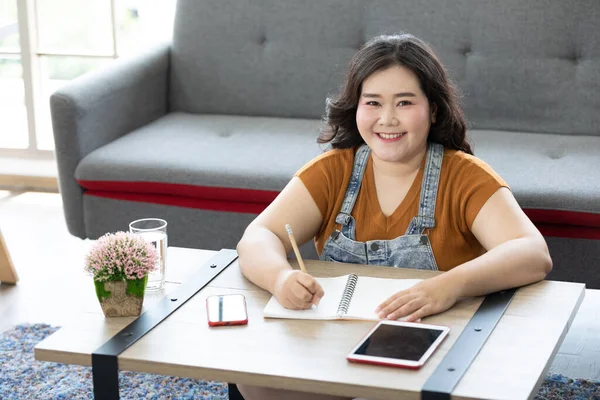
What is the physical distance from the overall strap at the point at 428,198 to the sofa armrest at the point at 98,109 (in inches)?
47.1

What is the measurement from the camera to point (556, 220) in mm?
2234

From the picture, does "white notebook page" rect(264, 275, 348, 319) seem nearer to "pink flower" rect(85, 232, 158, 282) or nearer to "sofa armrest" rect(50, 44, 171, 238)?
"pink flower" rect(85, 232, 158, 282)

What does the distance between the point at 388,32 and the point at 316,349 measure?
1.70m

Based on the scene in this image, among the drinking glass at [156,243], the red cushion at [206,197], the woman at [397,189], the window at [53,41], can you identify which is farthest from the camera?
the window at [53,41]

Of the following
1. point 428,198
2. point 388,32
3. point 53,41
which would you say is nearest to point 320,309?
point 428,198

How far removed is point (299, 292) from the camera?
4.88ft

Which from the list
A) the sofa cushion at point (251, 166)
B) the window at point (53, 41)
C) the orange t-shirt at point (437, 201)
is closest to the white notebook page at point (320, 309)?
the orange t-shirt at point (437, 201)

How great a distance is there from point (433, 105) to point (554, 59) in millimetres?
1001

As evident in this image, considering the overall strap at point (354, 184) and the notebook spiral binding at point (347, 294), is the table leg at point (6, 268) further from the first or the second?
the notebook spiral binding at point (347, 294)

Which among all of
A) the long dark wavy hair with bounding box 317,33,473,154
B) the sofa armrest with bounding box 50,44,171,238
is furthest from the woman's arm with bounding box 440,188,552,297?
the sofa armrest with bounding box 50,44,171,238

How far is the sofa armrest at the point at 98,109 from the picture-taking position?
8.57ft

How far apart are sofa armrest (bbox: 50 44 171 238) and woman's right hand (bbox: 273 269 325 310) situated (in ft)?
4.27

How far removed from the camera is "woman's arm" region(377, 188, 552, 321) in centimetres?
147

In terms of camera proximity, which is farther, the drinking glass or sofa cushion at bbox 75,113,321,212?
sofa cushion at bbox 75,113,321,212
